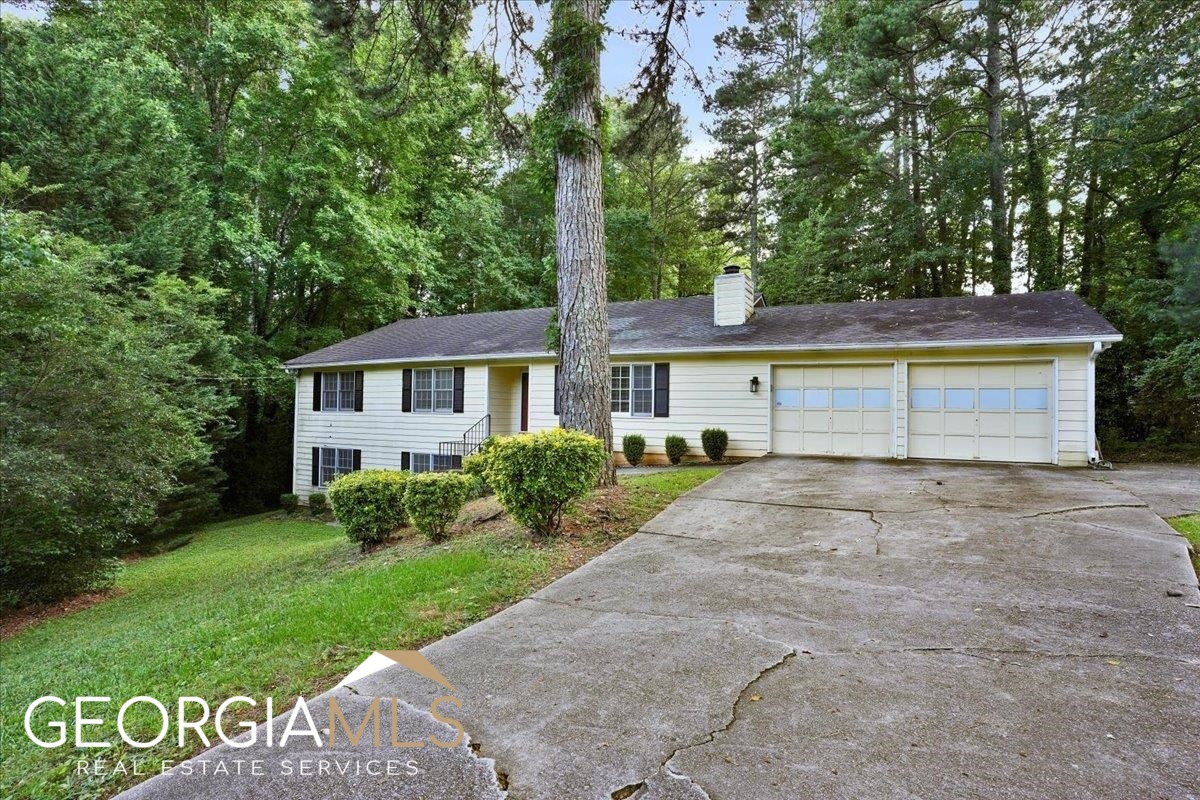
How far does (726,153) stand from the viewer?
2173cm

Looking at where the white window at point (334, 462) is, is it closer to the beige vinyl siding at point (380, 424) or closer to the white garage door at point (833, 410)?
the beige vinyl siding at point (380, 424)

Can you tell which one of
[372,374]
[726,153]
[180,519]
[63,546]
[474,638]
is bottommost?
[180,519]

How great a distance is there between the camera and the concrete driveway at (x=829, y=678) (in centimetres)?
192

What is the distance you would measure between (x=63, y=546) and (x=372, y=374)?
8.22 meters

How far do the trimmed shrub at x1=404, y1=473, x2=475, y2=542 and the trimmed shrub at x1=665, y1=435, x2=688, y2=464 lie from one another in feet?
19.7

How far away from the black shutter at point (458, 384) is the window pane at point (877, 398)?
921cm

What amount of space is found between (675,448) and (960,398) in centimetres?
534

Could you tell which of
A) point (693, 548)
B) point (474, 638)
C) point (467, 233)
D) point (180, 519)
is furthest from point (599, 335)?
point (467, 233)

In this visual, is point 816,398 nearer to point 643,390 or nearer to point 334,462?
point 643,390

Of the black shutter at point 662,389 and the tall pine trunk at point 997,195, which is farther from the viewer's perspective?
the tall pine trunk at point 997,195

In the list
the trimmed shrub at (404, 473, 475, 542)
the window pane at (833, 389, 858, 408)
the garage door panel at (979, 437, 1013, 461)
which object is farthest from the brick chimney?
the trimmed shrub at (404, 473, 475, 542)

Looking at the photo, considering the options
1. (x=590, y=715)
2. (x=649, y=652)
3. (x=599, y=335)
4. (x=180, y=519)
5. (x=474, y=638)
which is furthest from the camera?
(x=180, y=519)

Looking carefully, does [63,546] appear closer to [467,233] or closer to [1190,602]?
[1190,602]

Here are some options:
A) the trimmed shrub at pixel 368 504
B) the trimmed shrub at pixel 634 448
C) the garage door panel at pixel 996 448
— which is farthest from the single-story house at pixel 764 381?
the trimmed shrub at pixel 368 504
